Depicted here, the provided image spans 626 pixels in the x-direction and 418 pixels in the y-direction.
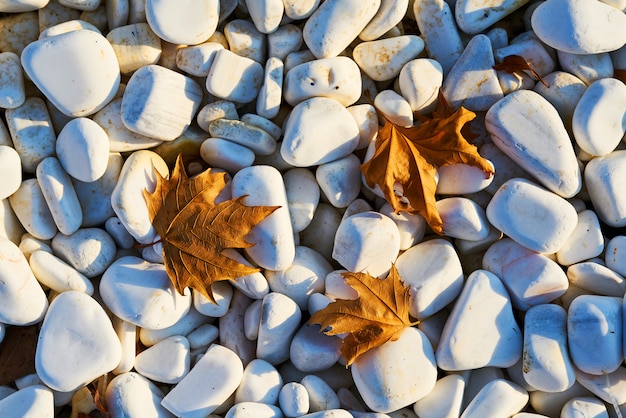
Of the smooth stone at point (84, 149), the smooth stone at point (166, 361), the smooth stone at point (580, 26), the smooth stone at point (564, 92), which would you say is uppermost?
the smooth stone at point (580, 26)

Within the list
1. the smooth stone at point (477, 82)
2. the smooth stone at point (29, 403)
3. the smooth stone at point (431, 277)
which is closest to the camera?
the smooth stone at point (29, 403)

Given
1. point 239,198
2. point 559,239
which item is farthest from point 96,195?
point 559,239

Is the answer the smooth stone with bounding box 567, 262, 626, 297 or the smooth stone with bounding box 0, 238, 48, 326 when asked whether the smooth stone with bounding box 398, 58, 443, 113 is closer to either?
the smooth stone with bounding box 567, 262, 626, 297

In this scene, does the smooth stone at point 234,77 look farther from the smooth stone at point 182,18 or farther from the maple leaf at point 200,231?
the maple leaf at point 200,231

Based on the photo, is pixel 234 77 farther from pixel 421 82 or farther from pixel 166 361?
pixel 166 361

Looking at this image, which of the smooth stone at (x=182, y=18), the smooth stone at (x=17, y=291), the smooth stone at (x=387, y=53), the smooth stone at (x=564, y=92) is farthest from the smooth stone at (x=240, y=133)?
the smooth stone at (x=564, y=92)

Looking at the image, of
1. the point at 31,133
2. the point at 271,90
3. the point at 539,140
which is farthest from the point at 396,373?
the point at 31,133

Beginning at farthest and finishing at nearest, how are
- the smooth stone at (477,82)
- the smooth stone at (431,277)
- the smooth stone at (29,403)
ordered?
the smooth stone at (477,82) → the smooth stone at (431,277) → the smooth stone at (29,403)

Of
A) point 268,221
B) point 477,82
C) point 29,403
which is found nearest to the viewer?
point 29,403
